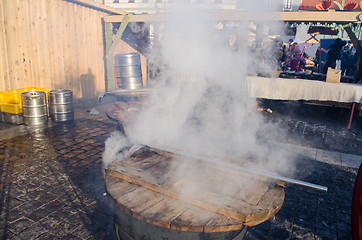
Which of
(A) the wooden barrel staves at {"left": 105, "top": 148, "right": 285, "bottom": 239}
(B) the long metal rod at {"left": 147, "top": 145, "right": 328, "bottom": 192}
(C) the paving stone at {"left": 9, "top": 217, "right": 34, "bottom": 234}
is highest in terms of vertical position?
(B) the long metal rod at {"left": 147, "top": 145, "right": 328, "bottom": 192}

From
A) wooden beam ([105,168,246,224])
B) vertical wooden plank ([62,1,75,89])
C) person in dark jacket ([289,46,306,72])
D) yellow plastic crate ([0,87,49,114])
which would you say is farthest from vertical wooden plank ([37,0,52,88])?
person in dark jacket ([289,46,306,72])

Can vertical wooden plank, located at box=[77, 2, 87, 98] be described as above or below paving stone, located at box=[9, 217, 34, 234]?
above

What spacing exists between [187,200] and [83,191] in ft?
7.27

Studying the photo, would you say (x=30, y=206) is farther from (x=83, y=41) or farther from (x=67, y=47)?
(x=83, y=41)

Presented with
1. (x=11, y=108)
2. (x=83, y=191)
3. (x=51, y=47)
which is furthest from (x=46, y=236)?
(x=51, y=47)

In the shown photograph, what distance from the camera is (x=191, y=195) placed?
196cm

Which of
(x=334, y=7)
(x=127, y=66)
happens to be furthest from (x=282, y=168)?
(x=334, y=7)

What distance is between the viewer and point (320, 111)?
869 centimetres

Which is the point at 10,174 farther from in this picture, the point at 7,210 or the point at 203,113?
the point at 203,113

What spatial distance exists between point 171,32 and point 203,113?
1.72 m

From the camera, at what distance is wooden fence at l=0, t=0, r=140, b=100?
6.84 meters

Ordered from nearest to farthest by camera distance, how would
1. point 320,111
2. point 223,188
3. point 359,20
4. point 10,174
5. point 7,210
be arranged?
point 223,188
point 7,210
point 10,174
point 359,20
point 320,111

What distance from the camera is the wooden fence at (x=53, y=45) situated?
6.84m

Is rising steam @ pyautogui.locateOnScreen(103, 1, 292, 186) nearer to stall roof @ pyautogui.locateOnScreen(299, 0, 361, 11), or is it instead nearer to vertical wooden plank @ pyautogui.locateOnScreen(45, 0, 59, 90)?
vertical wooden plank @ pyautogui.locateOnScreen(45, 0, 59, 90)
